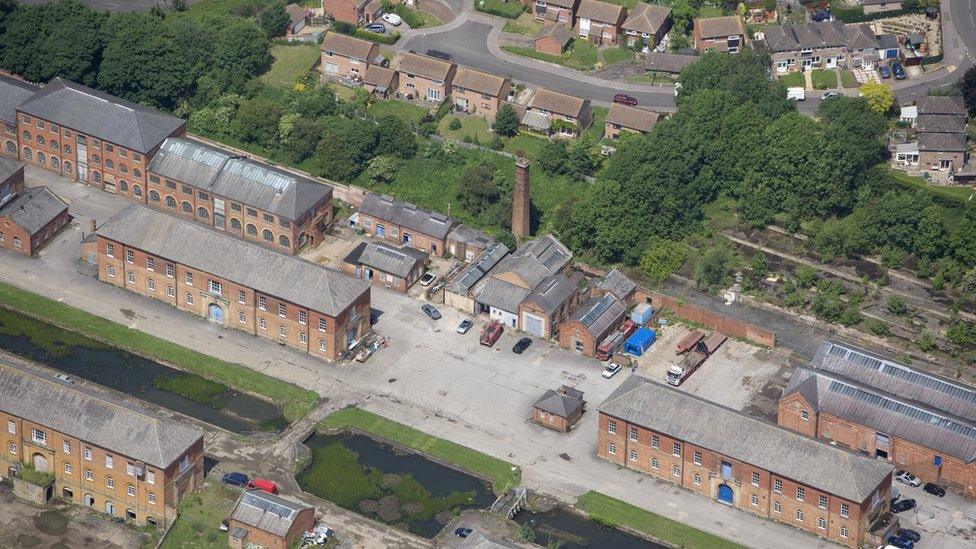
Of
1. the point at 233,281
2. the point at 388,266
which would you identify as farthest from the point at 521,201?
the point at 233,281

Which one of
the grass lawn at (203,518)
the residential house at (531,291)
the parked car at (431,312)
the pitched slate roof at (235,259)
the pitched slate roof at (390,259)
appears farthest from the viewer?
the pitched slate roof at (390,259)

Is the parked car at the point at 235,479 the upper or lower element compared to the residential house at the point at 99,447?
lower

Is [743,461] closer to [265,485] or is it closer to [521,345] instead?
[521,345]

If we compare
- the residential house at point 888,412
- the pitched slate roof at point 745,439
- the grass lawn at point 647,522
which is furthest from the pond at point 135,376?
the residential house at point 888,412

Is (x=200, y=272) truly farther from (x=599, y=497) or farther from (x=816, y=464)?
(x=816, y=464)

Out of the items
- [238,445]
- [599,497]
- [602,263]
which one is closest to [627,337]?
[602,263]

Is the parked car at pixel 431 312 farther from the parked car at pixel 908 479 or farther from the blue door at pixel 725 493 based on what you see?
the parked car at pixel 908 479
